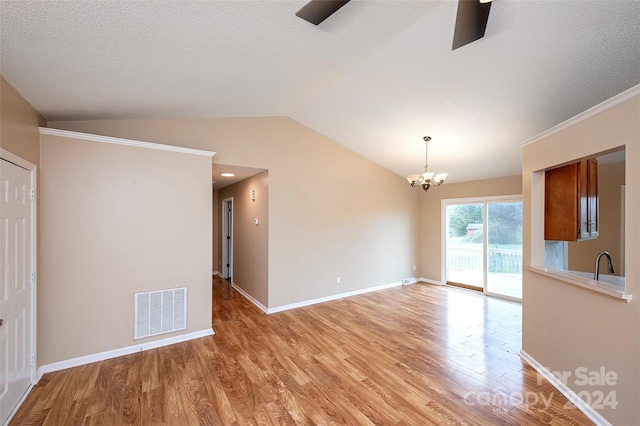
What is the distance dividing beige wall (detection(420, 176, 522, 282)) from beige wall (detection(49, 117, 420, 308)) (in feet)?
2.24

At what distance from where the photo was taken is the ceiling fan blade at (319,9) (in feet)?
4.57

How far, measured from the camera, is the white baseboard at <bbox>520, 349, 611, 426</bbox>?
1.93 metres

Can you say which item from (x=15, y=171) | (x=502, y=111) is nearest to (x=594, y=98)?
(x=502, y=111)

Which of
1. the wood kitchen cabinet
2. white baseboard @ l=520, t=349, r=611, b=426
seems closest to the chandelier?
the wood kitchen cabinet

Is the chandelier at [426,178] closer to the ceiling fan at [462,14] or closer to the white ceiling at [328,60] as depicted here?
the white ceiling at [328,60]

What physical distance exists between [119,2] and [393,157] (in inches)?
178

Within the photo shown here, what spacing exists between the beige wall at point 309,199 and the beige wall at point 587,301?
9.40 feet

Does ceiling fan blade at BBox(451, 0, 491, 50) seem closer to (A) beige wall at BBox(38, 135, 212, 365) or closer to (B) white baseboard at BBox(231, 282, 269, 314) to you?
(A) beige wall at BBox(38, 135, 212, 365)

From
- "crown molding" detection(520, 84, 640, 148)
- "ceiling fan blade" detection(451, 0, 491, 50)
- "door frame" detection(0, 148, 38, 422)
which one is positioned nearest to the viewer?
"ceiling fan blade" detection(451, 0, 491, 50)

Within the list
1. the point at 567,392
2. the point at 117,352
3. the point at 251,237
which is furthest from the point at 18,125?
the point at 567,392

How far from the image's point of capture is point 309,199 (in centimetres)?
467

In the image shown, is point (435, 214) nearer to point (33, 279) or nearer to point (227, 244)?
point (227, 244)

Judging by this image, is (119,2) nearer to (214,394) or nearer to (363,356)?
(214,394)

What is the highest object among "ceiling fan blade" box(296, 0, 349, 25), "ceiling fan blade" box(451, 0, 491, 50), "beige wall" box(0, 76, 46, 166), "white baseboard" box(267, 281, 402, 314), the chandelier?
"ceiling fan blade" box(451, 0, 491, 50)
